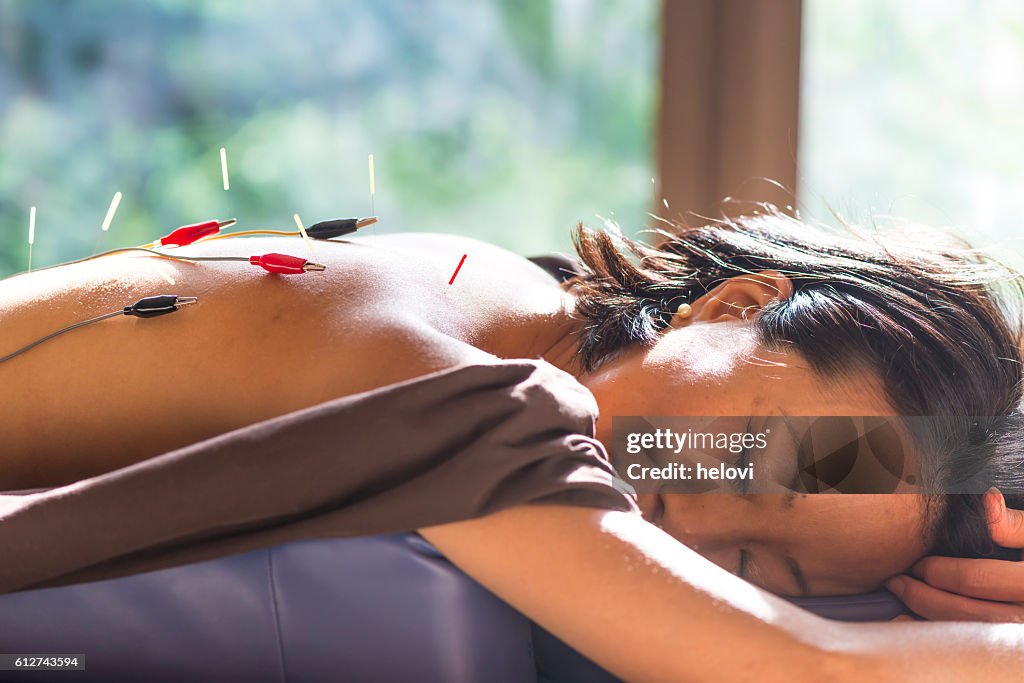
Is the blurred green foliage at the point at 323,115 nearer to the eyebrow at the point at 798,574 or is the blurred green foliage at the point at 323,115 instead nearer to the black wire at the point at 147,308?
the black wire at the point at 147,308

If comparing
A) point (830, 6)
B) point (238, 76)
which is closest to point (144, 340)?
point (238, 76)

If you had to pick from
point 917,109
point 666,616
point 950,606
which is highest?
point 917,109

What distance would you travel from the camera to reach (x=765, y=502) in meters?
0.87

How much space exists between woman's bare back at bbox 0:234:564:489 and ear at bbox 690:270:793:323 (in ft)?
0.74

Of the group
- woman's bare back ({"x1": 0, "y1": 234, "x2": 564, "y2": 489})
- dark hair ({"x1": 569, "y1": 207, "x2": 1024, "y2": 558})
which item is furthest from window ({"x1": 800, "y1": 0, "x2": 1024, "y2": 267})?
woman's bare back ({"x1": 0, "y1": 234, "x2": 564, "y2": 489})

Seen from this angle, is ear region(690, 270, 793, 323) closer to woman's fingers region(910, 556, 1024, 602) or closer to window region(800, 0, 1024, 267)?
woman's fingers region(910, 556, 1024, 602)

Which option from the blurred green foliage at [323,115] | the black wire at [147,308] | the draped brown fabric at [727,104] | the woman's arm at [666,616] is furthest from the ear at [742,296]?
the blurred green foliage at [323,115]

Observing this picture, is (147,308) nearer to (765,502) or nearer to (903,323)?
(765,502)

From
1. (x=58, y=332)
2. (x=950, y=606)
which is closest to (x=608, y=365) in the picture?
(x=950, y=606)

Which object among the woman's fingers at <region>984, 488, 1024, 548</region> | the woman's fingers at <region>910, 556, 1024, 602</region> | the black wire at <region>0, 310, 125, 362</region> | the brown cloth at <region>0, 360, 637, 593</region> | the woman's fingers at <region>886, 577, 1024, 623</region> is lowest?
the woman's fingers at <region>886, 577, 1024, 623</region>

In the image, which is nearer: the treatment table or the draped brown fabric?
the treatment table

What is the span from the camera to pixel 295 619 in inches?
29.4

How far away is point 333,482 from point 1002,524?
65cm

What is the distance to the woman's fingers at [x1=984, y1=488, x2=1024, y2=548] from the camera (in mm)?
899
